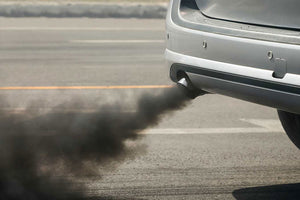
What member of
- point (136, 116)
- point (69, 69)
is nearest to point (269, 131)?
point (136, 116)

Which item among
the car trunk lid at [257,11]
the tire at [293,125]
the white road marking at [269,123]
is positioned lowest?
the white road marking at [269,123]

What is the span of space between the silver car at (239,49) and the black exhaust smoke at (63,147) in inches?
36.4

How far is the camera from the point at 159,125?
6.70m

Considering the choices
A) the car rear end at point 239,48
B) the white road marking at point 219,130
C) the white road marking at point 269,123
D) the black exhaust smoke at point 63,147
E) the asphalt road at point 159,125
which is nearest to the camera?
the car rear end at point 239,48

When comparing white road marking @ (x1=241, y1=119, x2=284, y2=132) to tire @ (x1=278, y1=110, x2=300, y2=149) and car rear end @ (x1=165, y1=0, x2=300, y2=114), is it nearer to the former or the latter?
tire @ (x1=278, y1=110, x2=300, y2=149)

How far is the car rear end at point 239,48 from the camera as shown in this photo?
3.66 metres

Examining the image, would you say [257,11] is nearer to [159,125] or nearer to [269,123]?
[159,125]

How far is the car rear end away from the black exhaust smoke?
0.95 meters

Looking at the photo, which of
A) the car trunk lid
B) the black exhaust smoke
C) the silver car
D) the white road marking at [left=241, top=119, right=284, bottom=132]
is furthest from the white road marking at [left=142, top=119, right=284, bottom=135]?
the car trunk lid

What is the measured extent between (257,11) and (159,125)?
115 inches

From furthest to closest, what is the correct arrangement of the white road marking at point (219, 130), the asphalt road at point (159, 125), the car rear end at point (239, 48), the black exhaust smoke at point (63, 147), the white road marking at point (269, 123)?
the white road marking at point (269, 123) → the white road marking at point (219, 130) → the asphalt road at point (159, 125) → the black exhaust smoke at point (63, 147) → the car rear end at point (239, 48)

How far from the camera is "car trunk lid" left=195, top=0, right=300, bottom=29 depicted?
12.1 feet

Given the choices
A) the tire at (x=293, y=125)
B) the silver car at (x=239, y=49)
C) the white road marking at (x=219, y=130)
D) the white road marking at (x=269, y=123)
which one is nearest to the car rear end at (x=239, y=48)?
the silver car at (x=239, y=49)

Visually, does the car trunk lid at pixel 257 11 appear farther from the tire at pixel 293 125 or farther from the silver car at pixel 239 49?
the tire at pixel 293 125
